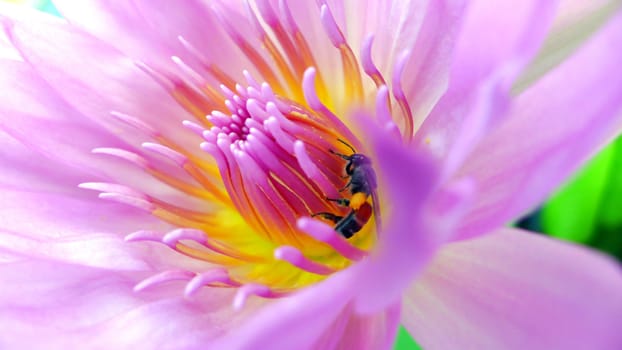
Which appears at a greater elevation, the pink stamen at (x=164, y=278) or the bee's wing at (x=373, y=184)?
the pink stamen at (x=164, y=278)

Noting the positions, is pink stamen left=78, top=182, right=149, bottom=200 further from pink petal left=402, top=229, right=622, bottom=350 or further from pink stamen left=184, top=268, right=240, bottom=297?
pink petal left=402, top=229, right=622, bottom=350

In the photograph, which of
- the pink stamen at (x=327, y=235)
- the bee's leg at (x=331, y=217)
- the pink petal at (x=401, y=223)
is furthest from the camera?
the bee's leg at (x=331, y=217)

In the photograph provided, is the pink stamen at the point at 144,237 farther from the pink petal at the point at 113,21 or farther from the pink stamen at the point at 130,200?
the pink petal at the point at 113,21

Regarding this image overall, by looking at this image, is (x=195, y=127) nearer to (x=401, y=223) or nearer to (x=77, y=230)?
(x=77, y=230)

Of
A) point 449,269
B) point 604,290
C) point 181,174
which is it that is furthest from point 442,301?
point 181,174

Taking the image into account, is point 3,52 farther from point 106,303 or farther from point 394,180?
point 394,180

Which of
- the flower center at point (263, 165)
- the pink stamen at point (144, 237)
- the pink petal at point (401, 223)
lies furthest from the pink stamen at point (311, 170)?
the pink petal at point (401, 223)

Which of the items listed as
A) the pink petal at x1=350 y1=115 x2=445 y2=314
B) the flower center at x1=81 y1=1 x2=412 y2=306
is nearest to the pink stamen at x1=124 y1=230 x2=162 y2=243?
the flower center at x1=81 y1=1 x2=412 y2=306

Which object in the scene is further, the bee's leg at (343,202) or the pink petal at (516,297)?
the bee's leg at (343,202)
